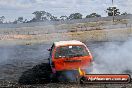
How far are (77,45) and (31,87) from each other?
113 inches

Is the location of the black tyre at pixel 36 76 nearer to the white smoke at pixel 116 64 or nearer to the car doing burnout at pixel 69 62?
the car doing burnout at pixel 69 62

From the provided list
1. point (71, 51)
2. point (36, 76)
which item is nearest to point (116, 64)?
point (71, 51)

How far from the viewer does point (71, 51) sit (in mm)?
14219

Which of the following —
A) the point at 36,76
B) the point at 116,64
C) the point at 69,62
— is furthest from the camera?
the point at 116,64

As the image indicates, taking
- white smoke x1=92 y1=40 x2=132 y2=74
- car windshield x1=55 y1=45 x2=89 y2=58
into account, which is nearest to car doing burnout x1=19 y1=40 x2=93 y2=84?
car windshield x1=55 y1=45 x2=89 y2=58

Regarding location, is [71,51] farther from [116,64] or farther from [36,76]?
[116,64]

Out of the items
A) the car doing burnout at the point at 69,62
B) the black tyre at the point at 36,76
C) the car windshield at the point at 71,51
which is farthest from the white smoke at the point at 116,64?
the black tyre at the point at 36,76

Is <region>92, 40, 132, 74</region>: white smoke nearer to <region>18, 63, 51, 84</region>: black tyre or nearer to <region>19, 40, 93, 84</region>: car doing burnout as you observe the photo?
<region>19, 40, 93, 84</region>: car doing burnout

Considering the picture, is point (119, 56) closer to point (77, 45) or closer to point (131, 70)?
point (131, 70)

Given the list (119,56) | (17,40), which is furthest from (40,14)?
(119,56)

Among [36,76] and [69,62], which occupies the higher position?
[69,62]

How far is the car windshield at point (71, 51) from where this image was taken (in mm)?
13994

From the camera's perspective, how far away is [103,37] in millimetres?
40125

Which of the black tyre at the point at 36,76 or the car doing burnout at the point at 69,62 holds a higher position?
the car doing burnout at the point at 69,62
